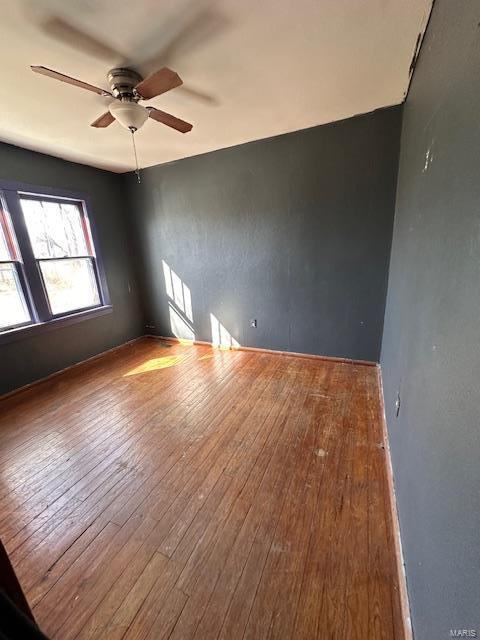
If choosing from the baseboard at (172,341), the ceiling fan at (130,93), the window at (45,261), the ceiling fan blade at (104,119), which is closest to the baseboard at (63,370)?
the baseboard at (172,341)

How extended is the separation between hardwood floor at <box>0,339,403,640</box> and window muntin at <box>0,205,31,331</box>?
93 centimetres

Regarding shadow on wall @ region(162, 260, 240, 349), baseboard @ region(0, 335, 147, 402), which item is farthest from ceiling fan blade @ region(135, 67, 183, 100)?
baseboard @ region(0, 335, 147, 402)

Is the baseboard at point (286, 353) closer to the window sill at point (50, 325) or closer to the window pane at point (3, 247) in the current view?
the window sill at point (50, 325)

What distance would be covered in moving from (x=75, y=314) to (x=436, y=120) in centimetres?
395

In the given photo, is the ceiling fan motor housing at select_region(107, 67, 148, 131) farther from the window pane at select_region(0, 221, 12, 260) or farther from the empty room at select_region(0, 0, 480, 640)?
the window pane at select_region(0, 221, 12, 260)

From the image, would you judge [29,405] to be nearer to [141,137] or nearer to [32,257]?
[32,257]

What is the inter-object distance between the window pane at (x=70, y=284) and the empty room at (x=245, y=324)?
0.03 metres

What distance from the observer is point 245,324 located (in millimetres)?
3713

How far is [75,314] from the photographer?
352 cm

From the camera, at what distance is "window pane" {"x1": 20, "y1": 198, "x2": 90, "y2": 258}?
308 centimetres

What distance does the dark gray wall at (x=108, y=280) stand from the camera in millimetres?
2904

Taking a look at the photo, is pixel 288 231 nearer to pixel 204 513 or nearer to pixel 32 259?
pixel 204 513

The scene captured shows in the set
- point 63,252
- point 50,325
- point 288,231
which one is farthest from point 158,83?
point 50,325

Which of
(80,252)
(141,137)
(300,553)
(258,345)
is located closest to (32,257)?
(80,252)
